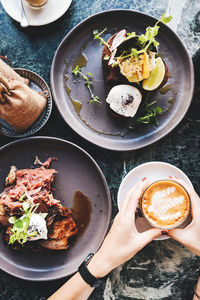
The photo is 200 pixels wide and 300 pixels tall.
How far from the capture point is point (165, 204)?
6.30 ft

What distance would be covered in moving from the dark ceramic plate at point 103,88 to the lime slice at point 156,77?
0.38ft

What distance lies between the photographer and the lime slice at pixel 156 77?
2129 mm

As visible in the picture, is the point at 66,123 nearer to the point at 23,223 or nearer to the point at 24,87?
the point at 24,87

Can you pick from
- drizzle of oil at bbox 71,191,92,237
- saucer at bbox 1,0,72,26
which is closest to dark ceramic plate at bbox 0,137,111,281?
drizzle of oil at bbox 71,191,92,237

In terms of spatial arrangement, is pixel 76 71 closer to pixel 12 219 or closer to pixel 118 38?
pixel 118 38

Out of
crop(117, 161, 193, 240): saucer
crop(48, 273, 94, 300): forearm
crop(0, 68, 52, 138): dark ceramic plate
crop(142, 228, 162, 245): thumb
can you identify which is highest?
crop(0, 68, 52, 138): dark ceramic plate

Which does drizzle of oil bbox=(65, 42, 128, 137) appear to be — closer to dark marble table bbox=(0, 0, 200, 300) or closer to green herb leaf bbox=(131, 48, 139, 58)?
dark marble table bbox=(0, 0, 200, 300)

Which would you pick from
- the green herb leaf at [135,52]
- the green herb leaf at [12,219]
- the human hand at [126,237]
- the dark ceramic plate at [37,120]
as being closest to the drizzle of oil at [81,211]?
the human hand at [126,237]

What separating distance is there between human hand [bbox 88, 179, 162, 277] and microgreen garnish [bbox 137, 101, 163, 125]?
46 cm

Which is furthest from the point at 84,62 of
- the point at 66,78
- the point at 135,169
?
the point at 135,169

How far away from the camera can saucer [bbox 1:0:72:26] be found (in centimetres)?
228

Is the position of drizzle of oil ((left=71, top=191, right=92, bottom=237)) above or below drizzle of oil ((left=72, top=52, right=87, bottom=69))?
below

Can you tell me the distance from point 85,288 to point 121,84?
1.32 meters

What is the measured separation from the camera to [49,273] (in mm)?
2166
